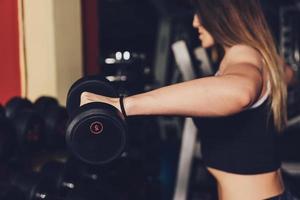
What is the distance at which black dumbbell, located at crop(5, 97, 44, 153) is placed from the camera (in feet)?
5.74

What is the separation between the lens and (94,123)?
821 mm

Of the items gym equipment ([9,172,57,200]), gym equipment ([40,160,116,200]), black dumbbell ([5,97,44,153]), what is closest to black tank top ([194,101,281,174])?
gym equipment ([40,160,116,200])

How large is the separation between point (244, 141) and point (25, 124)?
943 mm

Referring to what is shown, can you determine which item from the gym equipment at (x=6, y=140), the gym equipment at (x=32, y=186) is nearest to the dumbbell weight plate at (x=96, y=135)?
the gym equipment at (x=32, y=186)

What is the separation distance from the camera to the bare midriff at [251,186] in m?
1.10

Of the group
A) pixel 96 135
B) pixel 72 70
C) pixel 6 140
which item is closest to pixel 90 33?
pixel 72 70

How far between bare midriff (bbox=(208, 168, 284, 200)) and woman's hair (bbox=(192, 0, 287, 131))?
0.14 metres

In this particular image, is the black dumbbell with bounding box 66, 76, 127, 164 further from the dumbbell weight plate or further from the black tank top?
the black tank top

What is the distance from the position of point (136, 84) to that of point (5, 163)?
66.7 inches

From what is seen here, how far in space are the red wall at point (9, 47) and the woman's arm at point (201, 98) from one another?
1.27 metres

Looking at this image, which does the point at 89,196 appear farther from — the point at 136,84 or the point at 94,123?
the point at 136,84

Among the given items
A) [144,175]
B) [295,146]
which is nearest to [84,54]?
[144,175]

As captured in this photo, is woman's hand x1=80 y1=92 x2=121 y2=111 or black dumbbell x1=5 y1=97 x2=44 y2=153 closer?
woman's hand x1=80 y1=92 x2=121 y2=111

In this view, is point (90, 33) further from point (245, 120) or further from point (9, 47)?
point (245, 120)
